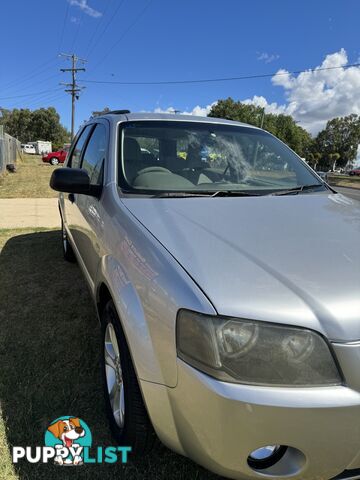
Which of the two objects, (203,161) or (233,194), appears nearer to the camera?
(233,194)

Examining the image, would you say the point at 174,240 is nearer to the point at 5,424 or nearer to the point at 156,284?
the point at 156,284

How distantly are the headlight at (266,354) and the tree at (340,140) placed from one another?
258ft

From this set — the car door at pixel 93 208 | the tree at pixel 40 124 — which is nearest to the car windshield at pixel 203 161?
the car door at pixel 93 208

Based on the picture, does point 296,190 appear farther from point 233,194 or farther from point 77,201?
point 77,201

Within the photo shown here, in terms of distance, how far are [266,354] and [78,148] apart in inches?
138

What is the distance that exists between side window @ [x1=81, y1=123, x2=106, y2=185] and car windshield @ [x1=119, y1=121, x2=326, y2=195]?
9.4 inches

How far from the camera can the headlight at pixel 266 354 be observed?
139 cm

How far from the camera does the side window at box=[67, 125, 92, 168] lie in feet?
13.4

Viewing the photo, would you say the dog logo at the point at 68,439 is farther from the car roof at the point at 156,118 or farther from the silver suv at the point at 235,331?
the car roof at the point at 156,118

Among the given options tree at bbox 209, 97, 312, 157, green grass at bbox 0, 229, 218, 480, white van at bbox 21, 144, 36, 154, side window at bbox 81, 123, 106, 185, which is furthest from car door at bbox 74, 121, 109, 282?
white van at bbox 21, 144, 36, 154

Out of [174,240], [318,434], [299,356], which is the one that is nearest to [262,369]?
[299,356]

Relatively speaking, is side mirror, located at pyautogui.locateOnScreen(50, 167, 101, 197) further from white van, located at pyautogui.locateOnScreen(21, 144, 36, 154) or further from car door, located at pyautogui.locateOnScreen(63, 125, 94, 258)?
white van, located at pyautogui.locateOnScreen(21, 144, 36, 154)

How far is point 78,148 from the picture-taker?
14.2 ft

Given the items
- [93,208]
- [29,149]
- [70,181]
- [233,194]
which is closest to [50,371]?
[93,208]
